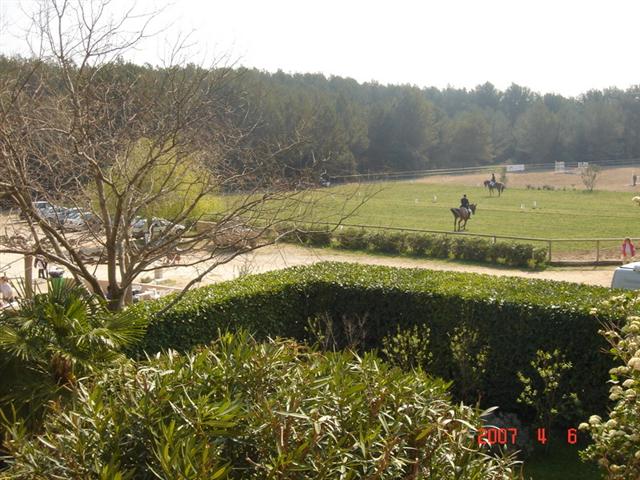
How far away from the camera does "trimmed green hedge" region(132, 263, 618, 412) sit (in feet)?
29.0

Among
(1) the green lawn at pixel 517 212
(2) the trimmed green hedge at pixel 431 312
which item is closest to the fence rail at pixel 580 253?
(1) the green lawn at pixel 517 212

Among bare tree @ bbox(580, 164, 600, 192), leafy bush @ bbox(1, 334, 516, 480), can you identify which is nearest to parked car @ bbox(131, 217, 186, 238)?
leafy bush @ bbox(1, 334, 516, 480)

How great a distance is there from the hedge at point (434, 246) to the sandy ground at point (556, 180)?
35.0 m

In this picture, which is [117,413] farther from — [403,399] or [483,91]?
[483,91]

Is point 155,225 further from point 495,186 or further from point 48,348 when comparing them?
point 495,186

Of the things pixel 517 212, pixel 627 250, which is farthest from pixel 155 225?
pixel 517 212

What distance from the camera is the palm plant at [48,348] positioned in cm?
578

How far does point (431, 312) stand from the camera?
1012cm

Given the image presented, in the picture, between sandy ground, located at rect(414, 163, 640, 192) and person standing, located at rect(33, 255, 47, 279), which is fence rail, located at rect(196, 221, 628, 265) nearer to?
person standing, located at rect(33, 255, 47, 279)

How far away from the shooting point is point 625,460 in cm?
521

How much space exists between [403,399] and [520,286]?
649 centimetres

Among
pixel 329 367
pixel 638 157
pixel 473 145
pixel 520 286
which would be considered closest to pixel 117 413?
pixel 329 367

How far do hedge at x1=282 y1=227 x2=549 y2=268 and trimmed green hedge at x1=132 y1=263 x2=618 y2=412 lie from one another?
1024 cm

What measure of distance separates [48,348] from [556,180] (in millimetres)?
63333
